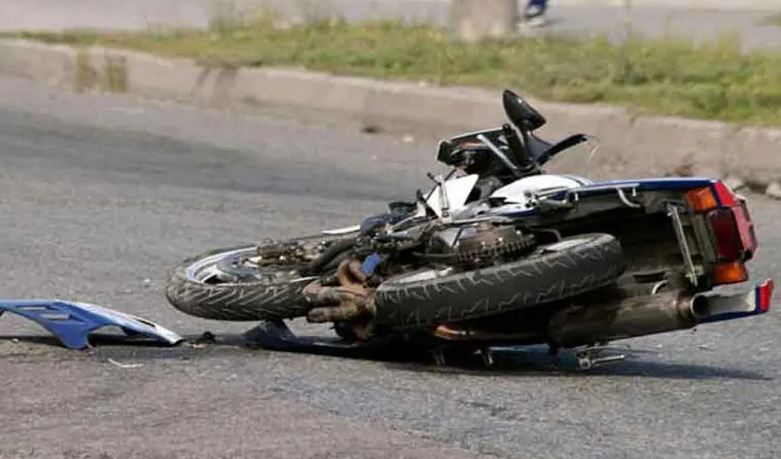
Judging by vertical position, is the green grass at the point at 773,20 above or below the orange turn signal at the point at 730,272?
below

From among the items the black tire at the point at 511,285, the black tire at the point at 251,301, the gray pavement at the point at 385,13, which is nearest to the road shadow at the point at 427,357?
the black tire at the point at 251,301

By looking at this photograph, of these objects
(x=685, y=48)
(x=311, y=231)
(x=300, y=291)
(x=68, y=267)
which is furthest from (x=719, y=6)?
(x=300, y=291)

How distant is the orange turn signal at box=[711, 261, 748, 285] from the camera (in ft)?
20.1

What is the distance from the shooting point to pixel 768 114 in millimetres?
11656

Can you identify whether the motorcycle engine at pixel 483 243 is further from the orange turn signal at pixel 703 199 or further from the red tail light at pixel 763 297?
the red tail light at pixel 763 297

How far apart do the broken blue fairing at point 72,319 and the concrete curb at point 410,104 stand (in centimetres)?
516

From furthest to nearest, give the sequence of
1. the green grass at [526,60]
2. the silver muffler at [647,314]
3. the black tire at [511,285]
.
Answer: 1. the green grass at [526,60]
2. the silver muffler at [647,314]
3. the black tire at [511,285]

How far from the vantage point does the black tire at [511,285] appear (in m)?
6.04

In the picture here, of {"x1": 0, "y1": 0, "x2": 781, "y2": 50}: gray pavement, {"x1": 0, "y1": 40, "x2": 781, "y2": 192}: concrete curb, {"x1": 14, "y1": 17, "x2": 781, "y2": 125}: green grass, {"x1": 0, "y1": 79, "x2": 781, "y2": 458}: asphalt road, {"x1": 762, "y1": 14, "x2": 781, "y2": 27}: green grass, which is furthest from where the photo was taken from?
{"x1": 762, "y1": 14, "x2": 781, "y2": 27}: green grass

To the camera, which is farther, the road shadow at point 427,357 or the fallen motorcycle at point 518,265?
the road shadow at point 427,357

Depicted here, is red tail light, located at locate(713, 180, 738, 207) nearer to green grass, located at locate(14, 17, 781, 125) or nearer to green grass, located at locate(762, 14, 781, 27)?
green grass, located at locate(14, 17, 781, 125)

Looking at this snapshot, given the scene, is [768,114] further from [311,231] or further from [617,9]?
[617,9]

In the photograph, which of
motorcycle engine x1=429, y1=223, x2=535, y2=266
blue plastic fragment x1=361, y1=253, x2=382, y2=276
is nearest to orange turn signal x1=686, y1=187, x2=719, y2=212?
motorcycle engine x1=429, y1=223, x2=535, y2=266

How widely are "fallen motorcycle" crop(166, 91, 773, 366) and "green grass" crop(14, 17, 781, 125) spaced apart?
17.3 ft
